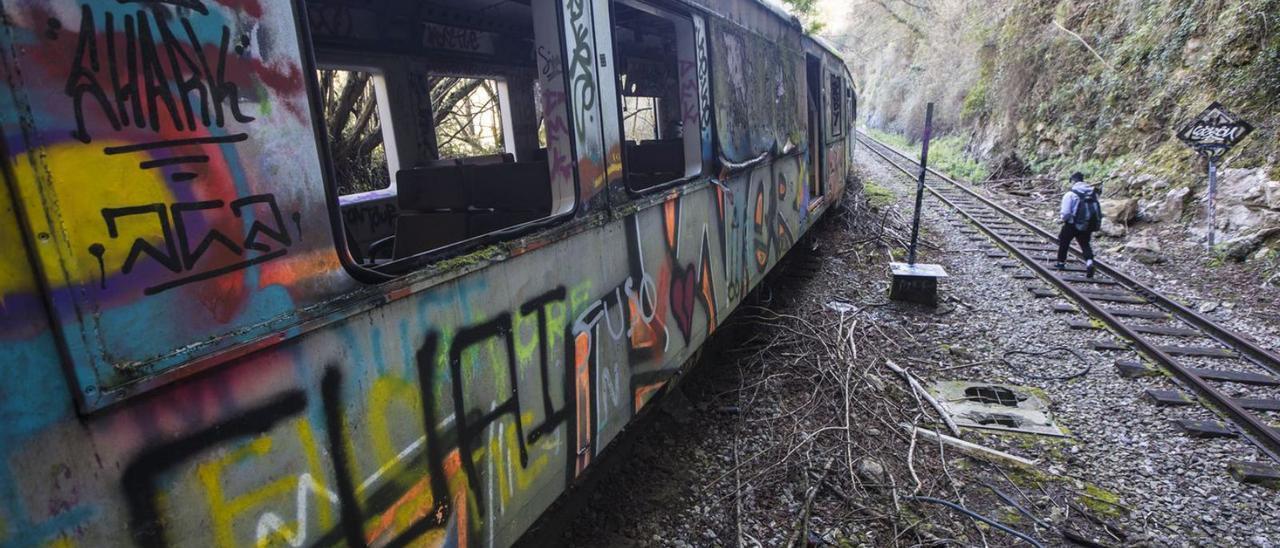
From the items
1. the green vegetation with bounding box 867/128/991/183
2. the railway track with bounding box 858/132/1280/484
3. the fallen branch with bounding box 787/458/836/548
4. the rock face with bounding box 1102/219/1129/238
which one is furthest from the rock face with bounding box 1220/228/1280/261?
the green vegetation with bounding box 867/128/991/183

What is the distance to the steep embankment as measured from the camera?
9.70m

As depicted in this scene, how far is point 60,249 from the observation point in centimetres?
117

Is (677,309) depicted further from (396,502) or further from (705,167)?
(396,502)

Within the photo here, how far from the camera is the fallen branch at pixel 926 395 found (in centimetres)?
492

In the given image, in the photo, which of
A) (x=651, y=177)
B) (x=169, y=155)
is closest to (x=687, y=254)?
(x=651, y=177)

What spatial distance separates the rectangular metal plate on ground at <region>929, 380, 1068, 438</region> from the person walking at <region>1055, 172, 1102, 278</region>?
430 cm

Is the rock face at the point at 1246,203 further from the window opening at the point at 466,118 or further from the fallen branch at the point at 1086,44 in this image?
the window opening at the point at 466,118

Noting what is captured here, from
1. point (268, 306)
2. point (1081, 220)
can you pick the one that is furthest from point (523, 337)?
point (1081, 220)

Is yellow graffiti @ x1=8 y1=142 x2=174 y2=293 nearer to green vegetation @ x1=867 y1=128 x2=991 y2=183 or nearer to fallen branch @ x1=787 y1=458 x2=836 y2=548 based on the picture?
fallen branch @ x1=787 y1=458 x2=836 y2=548

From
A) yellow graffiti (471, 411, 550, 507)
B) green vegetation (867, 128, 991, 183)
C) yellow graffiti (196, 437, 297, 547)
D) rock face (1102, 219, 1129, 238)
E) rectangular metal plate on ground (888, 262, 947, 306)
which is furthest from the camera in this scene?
green vegetation (867, 128, 991, 183)

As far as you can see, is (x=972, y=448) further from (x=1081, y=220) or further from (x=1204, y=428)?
(x=1081, y=220)

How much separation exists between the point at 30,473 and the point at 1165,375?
740 centimetres

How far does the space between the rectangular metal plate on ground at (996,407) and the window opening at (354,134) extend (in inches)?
260

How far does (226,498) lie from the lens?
1.48 metres
